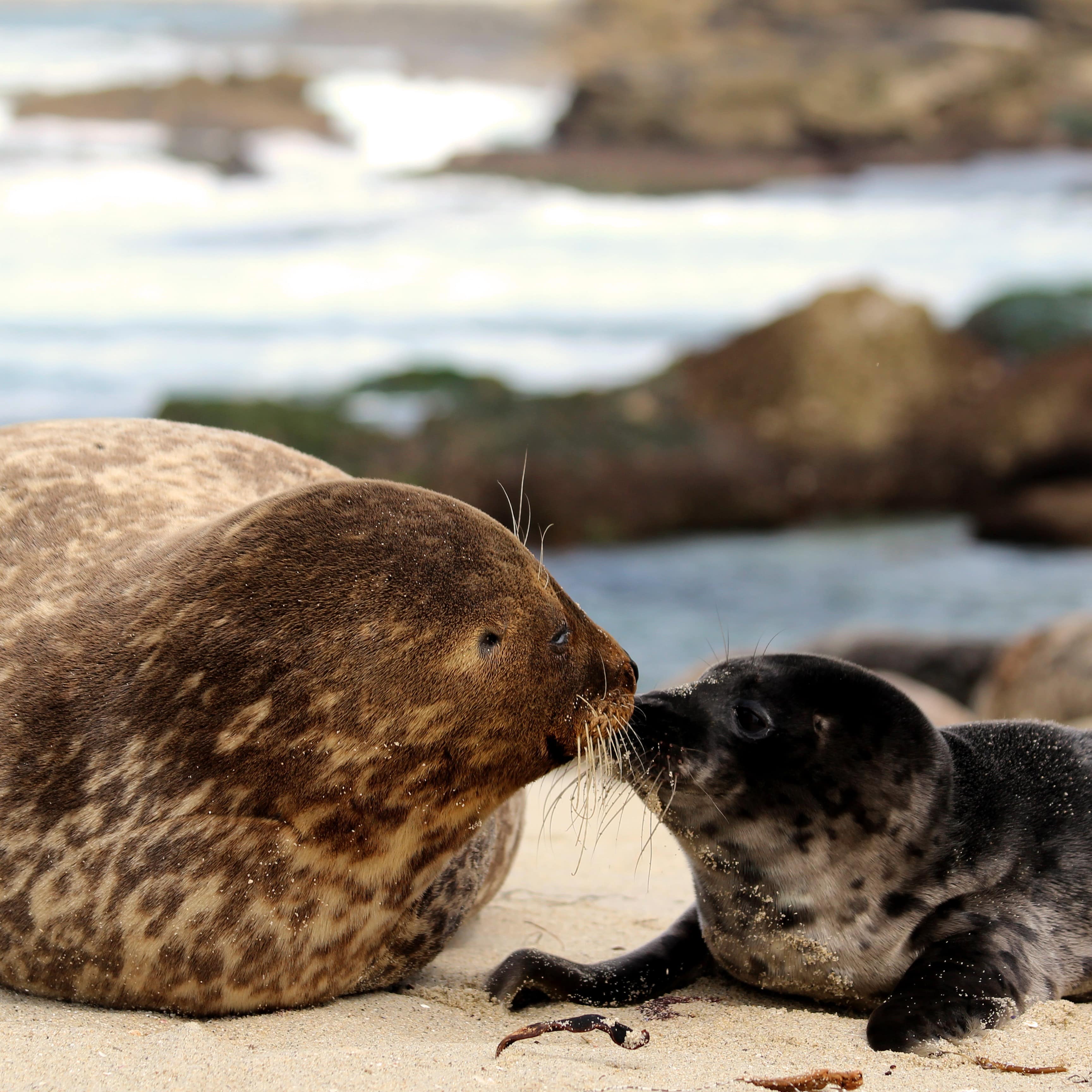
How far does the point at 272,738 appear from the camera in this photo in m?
2.45

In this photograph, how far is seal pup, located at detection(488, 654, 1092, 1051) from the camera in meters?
2.92

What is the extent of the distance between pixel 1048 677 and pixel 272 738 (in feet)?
21.4

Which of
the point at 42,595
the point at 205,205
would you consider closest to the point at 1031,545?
the point at 205,205

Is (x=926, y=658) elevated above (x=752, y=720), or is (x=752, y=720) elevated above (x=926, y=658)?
(x=752, y=720)

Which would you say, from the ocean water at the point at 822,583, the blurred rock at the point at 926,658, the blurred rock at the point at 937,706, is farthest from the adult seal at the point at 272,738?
the ocean water at the point at 822,583

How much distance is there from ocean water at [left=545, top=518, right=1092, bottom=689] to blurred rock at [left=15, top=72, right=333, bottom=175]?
575cm

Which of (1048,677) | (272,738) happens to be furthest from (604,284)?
(272,738)

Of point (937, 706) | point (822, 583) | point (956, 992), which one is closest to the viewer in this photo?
point (956, 992)

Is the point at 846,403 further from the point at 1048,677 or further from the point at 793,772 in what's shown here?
the point at 793,772

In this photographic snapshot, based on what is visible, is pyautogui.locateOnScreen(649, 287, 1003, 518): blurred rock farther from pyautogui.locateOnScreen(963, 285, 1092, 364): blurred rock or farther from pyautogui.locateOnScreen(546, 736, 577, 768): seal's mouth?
pyautogui.locateOnScreen(546, 736, 577, 768): seal's mouth

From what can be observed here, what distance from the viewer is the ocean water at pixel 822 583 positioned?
1291cm

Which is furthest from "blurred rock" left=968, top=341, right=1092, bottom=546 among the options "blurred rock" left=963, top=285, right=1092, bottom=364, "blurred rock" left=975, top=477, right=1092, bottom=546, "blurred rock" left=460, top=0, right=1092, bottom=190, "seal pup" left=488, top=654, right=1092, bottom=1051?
Answer: "seal pup" left=488, top=654, right=1092, bottom=1051

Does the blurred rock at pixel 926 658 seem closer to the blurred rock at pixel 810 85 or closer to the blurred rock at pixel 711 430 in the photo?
the blurred rock at pixel 711 430

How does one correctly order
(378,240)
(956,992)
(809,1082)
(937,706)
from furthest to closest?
(378,240)
(937,706)
(956,992)
(809,1082)
